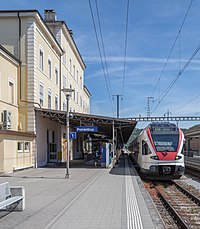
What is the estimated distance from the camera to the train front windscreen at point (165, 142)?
19.3 metres

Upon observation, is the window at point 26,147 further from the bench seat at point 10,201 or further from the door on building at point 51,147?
the bench seat at point 10,201

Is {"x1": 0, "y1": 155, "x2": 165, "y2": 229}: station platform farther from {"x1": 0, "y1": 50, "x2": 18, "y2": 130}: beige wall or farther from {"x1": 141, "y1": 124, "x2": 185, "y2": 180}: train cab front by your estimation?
{"x1": 0, "y1": 50, "x2": 18, "y2": 130}: beige wall

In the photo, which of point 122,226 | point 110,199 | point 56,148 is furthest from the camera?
point 56,148

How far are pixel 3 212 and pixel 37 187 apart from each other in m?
5.79

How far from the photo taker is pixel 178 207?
1223 centimetres

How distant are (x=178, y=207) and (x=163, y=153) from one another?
6978mm

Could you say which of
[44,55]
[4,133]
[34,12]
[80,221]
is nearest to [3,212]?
[80,221]

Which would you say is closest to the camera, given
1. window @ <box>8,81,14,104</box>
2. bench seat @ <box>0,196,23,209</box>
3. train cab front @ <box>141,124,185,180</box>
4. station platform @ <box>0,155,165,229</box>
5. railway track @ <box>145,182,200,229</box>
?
station platform @ <box>0,155,165,229</box>

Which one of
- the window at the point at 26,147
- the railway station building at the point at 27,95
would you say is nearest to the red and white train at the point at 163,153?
the railway station building at the point at 27,95

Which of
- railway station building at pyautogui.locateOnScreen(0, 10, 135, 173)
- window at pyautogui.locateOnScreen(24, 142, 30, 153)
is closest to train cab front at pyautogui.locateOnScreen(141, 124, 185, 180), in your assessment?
railway station building at pyautogui.locateOnScreen(0, 10, 135, 173)

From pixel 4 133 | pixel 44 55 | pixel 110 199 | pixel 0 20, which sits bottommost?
pixel 110 199

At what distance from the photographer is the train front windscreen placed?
1933 cm

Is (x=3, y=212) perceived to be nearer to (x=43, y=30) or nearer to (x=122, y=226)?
(x=122, y=226)

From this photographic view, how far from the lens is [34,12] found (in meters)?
27.6
